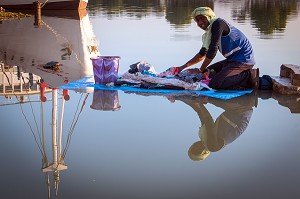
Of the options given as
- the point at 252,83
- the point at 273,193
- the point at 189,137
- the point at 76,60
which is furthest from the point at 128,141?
the point at 76,60

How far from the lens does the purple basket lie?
587 centimetres

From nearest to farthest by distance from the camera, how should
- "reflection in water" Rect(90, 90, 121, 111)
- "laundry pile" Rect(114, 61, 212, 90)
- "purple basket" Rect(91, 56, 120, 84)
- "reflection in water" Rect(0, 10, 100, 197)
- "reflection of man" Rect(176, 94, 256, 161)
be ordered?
"reflection of man" Rect(176, 94, 256, 161) < "reflection in water" Rect(0, 10, 100, 197) < "reflection in water" Rect(90, 90, 121, 111) < "laundry pile" Rect(114, 61, 212, 90) < "purple basket" Rect(91, 56, 120, 84)

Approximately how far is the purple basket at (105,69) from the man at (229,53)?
3.35 feet

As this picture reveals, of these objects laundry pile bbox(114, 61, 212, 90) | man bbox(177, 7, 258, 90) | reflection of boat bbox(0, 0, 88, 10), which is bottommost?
laundry pile bbox(114, 61, 212, 90)

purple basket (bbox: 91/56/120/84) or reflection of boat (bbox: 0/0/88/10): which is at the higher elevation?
reflection of boat (bbox: 0/0/88/10)

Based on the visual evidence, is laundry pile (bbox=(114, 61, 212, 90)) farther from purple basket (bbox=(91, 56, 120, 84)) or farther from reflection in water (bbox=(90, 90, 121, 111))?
reflection in water (bbox=(90, 90, 121, 111))

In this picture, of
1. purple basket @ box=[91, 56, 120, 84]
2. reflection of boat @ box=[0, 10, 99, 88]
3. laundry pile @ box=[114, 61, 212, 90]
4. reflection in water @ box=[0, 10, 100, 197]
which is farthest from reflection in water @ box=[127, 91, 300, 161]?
reflection of boat @ box=[0, 10, 99, 88]

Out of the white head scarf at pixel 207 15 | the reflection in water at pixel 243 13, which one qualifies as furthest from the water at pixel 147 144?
the reflection in water at pixel 243 13

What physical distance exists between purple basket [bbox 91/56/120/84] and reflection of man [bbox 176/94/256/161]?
0.96m

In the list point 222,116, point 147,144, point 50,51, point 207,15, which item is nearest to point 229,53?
point 207,15

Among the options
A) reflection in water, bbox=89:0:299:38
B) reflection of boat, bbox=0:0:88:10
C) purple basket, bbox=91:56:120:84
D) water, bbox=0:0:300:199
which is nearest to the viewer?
water, bbox=0:0:300:199

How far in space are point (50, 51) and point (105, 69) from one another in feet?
9.45

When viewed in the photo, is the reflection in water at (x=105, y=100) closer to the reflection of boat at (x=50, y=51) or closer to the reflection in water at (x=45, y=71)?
the reflection in water at (x=45, y=71)

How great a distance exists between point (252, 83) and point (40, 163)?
305 cm
